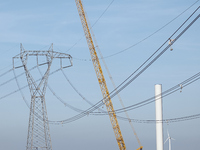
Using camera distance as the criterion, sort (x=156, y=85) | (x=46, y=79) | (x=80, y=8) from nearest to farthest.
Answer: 1. (x=156, y=85)
2. (x=46, y=79)
3. (x=80, y=8)

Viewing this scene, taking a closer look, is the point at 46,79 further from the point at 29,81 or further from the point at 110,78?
the point at 110,78

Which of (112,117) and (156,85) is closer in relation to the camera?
(156,85)

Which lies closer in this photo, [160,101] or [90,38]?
[160,101]

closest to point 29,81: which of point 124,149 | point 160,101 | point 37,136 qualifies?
point 37,136

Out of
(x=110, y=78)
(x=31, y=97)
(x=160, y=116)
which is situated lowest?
(x=160, y=116)

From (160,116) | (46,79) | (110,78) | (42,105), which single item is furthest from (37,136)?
(110,78)

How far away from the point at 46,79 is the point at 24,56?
7371 mm

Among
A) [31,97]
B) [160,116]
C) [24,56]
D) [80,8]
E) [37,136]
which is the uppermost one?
[80,8]

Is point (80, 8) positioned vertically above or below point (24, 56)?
above

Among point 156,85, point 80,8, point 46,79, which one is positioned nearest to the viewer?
point 156,85

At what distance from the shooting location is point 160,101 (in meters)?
71.0

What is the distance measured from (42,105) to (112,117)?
183 ft

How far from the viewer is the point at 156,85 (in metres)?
68.8

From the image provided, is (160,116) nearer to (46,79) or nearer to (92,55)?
(46,79)
